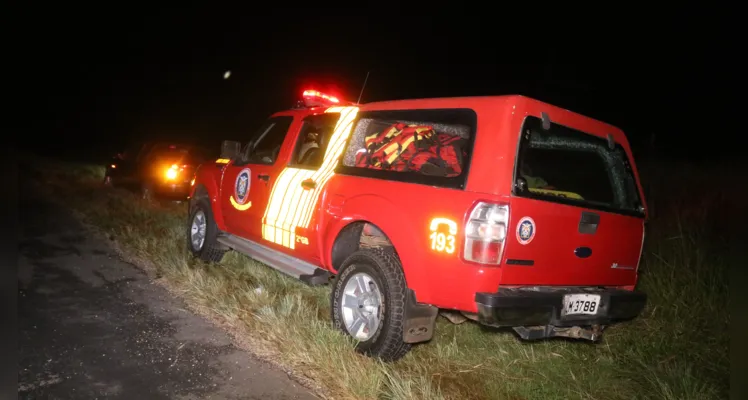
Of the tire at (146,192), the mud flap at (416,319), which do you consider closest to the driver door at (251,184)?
the mud flap at (416,319)

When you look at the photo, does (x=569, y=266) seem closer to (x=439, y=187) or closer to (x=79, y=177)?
(x=439, y=187)

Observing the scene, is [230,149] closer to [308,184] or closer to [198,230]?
[198,230]

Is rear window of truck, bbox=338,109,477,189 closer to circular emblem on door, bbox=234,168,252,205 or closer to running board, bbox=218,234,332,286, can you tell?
running board, bbox=218,234,332,286

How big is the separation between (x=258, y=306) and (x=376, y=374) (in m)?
1.61

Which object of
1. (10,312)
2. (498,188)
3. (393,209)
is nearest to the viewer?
(10,312)

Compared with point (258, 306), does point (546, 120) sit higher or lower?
higher

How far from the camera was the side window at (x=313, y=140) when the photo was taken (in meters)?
4.69

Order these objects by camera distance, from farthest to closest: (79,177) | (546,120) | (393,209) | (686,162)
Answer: (79,177) → (686,162) → (393,209) → (546,120)

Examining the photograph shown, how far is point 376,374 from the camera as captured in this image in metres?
3.12

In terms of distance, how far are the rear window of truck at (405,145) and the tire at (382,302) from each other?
0.60 m

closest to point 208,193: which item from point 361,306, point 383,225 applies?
point 361,306

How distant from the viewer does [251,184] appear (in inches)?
209

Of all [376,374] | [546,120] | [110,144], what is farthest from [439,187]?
[110,144]

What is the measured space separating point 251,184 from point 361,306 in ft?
7.01
